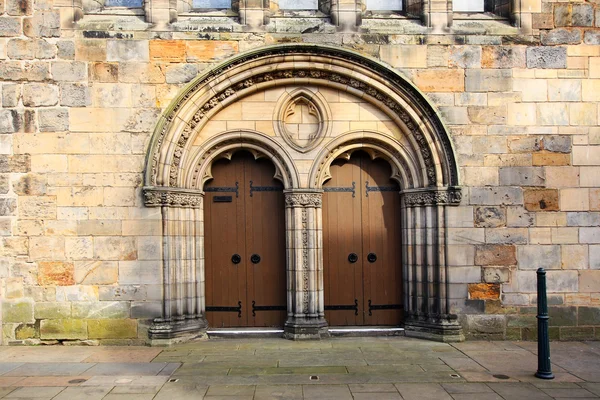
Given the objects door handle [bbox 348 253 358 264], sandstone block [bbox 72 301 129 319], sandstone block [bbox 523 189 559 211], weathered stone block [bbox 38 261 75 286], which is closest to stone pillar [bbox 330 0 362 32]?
door handle [bbox 348 253 358 264]

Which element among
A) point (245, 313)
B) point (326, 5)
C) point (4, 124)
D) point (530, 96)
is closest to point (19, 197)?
point (4, 124)

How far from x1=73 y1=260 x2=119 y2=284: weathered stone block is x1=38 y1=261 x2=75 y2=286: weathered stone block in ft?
0.35

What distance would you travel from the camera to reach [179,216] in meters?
7.80

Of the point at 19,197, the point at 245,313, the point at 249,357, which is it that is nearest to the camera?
the point at 249,357

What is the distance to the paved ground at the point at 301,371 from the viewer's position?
560 cm

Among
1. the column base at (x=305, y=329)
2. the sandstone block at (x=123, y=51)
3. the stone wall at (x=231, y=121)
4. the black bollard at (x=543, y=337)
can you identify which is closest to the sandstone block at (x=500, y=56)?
the stone wall at (x=231, y=121)

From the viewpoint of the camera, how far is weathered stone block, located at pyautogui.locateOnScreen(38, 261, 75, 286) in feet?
25.1

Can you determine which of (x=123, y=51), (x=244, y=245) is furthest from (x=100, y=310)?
(x=123, y=51)

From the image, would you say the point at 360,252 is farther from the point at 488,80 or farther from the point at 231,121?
the point at 488,80

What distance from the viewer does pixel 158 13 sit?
7.79 m

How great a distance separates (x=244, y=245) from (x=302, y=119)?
2018 mm

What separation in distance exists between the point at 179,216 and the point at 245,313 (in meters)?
1.73

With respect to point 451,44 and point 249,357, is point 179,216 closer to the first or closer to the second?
point 249,357

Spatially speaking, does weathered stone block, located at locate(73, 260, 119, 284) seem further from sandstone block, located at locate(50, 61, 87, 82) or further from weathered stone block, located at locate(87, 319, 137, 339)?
sandstone block, located at locate(50, 61, 87, 82)
